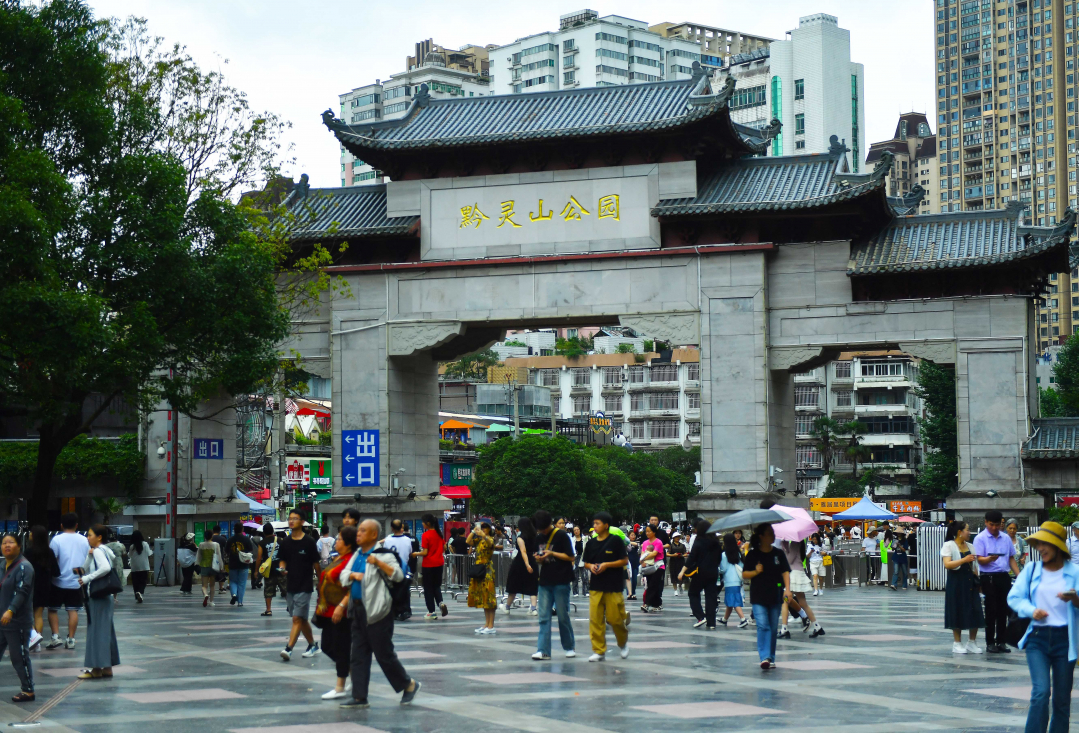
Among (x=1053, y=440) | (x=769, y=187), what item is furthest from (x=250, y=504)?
(x=1053, y=440)

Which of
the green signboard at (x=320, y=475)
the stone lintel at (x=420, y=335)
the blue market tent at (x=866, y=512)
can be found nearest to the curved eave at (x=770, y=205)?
the stone lintel at (x=420, y=335)

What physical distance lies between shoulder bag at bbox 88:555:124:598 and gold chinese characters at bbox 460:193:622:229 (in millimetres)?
19253

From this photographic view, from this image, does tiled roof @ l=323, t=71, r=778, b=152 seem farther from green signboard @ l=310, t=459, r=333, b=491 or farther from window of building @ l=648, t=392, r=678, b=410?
window of building @ l=648, t=392, r=678, b=410

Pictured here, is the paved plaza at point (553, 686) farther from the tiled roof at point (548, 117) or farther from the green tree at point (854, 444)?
the green tree at point (854, 444)

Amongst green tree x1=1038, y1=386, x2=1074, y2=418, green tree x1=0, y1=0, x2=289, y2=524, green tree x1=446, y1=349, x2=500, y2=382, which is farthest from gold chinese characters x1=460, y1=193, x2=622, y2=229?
green tree x1=446, y1=349, x2=500, y2=382

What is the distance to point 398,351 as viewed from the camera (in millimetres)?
31938

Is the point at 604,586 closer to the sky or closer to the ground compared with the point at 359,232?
closer to the ground

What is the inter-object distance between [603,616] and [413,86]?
12378cm

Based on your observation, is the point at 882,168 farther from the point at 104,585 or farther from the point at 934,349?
the point at 104,585

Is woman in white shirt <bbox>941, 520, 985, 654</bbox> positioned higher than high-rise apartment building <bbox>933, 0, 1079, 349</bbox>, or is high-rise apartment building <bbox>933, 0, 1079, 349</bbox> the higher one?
high-rise apartment building <bbox>933, 0, 1079, 349</bbox>

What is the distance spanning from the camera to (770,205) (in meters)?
29.7

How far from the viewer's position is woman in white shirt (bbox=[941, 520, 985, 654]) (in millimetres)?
15289

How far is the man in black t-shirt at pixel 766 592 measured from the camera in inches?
541

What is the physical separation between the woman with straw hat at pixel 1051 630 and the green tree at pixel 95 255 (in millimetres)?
14670
